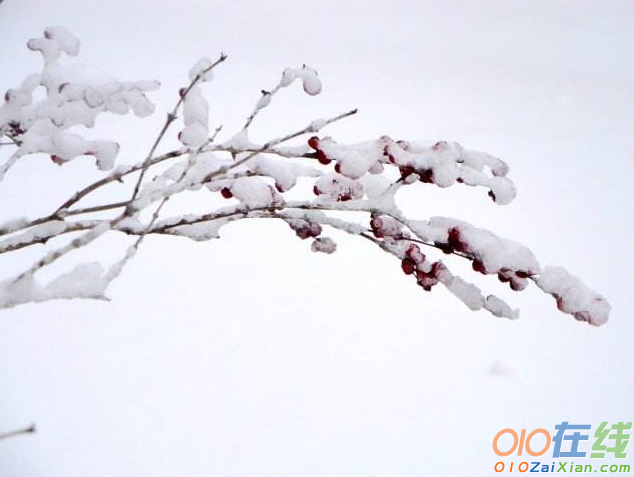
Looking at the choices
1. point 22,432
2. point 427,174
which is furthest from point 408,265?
point 22,432

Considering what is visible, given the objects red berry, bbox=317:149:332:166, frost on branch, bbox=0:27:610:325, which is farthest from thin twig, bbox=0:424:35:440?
red berry, bbox=317:149:332:166

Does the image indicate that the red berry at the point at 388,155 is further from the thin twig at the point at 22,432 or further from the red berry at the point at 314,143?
the thin twig at the point at 22,432

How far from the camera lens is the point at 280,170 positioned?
634 millimetres

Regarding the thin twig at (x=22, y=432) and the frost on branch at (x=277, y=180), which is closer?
the thin twig at (x=22, y=432)

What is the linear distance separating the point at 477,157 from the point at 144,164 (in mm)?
383

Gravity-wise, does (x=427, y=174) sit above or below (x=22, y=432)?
above

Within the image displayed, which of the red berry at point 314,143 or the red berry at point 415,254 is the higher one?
the red berry at point 314,143

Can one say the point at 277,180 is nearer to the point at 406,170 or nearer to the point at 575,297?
the point at 406,170

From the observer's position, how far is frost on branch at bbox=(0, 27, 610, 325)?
23.7 inches

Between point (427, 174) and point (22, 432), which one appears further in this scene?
point (427, 174)

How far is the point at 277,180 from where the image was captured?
63 centimetres

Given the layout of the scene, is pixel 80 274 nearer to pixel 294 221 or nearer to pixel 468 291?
pixel 294 221

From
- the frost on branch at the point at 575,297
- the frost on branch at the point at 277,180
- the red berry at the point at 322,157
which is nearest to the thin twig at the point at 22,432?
the frost on branch at the point at 277,180

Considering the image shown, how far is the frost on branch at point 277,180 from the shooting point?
1.97 feet
